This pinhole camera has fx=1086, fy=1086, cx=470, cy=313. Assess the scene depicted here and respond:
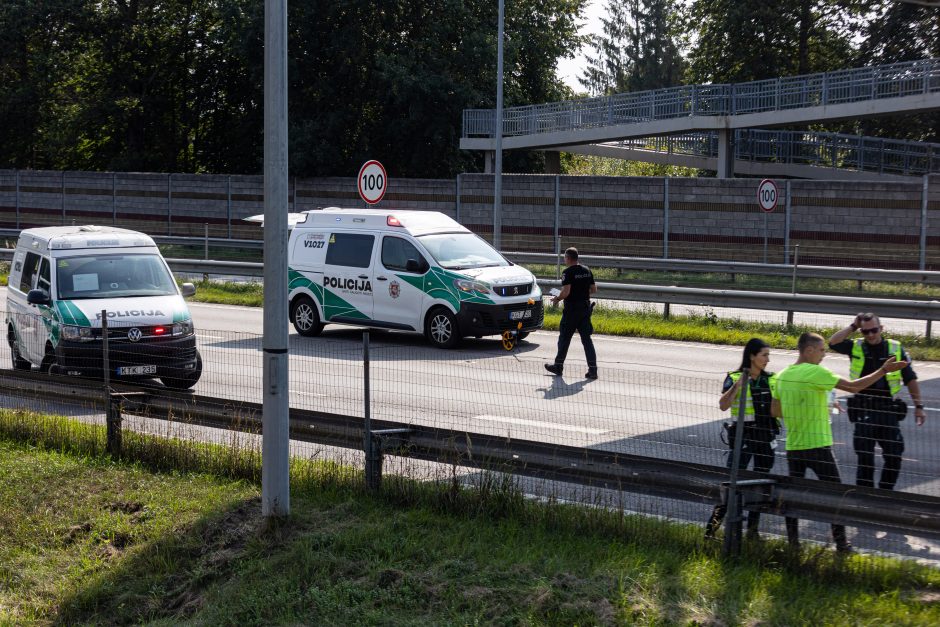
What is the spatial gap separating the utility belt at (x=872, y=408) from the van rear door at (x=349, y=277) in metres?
10.4

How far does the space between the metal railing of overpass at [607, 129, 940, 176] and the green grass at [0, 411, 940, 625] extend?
31.4m

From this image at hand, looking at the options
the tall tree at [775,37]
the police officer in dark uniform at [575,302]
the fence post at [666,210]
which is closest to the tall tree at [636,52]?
the tall tree at [775,37]

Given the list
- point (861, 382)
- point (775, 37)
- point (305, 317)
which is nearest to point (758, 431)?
point (861, 382)

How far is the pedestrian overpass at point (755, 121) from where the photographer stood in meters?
32.4

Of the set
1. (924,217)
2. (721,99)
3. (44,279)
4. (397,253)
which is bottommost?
(44,279)

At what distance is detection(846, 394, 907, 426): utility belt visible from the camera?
7562mm

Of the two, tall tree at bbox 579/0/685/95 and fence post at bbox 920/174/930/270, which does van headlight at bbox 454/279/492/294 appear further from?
tall tree at bbox 579/0/685/95

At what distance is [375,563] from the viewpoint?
656cm

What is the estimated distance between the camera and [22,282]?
14031mm

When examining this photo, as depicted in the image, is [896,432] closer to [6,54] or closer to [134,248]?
[134,248]

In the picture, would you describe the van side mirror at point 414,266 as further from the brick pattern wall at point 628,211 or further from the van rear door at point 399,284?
the brick pattern wall at point 628,211

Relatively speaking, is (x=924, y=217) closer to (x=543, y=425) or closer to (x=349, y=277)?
(x=349, y=277)

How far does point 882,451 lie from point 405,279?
32.9ft

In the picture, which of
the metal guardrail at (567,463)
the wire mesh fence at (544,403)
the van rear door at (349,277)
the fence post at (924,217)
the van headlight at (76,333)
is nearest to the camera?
the metal guardrail at (567,463)
